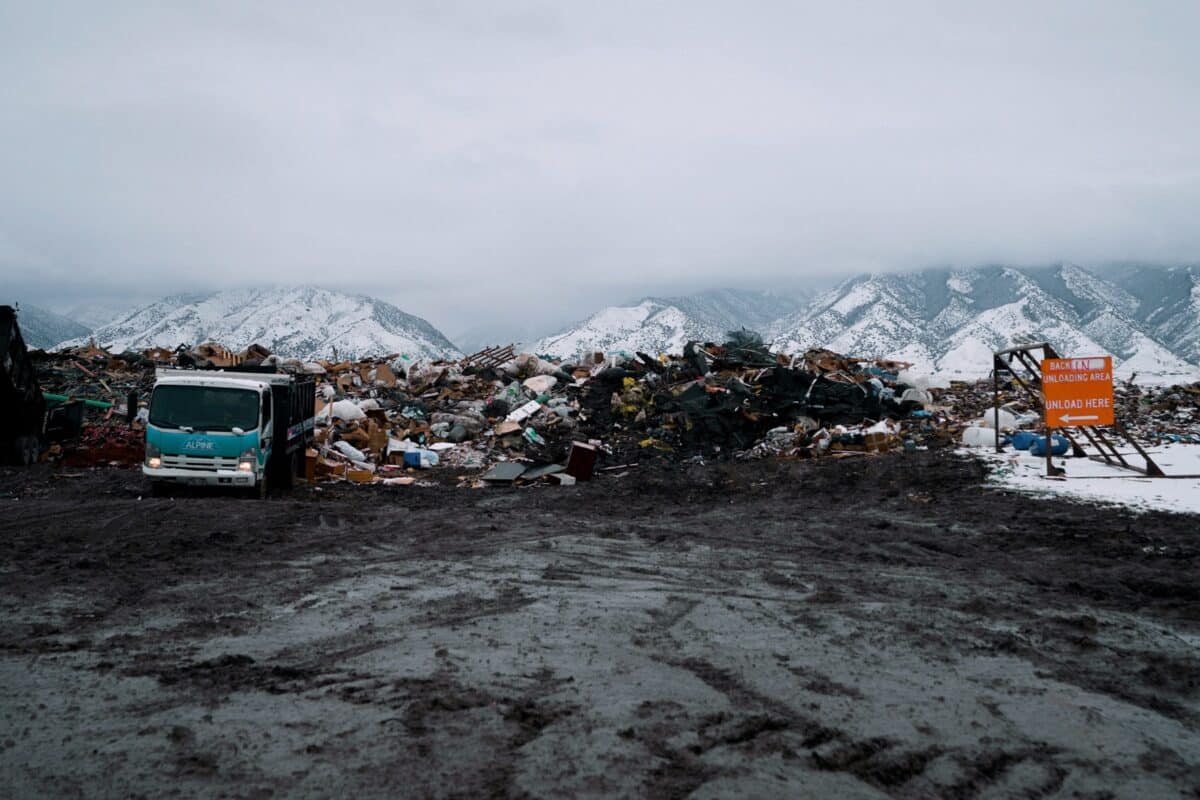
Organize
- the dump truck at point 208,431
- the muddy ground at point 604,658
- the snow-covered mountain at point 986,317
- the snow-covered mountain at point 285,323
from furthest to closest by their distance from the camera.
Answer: the snow-covered mountain at point 285,323 → the snow-covered mountain at point 986,317 → the dump truck at point 208,431 → the muddy ground at point 604,658

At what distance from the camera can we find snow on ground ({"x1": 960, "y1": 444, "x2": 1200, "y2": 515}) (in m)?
11.1

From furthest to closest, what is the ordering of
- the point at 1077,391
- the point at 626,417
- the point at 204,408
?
the point at 626,417 < the point at 1077,391 < the point at 204,408

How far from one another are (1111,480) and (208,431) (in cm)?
1442

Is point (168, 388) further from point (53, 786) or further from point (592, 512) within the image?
point (53, 786)

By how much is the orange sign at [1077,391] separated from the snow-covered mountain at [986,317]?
76052 mm

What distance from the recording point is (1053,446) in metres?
14.5

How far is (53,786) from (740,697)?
3.40 meters

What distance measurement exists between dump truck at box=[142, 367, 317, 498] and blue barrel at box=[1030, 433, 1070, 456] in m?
13.9

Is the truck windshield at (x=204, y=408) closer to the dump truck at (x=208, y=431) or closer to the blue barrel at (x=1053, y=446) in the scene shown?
the dump truck at (x=208, y=431)

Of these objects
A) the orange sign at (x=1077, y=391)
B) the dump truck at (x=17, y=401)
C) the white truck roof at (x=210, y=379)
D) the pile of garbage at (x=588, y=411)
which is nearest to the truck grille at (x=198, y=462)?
the white truck roof at (x=210, y=379)

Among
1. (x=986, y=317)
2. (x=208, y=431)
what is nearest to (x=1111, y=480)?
(x=208, y=431)

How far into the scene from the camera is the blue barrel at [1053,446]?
14.5m

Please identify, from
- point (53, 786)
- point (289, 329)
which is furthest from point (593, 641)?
point (289, 329)

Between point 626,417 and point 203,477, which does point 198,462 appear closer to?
point 203,477
